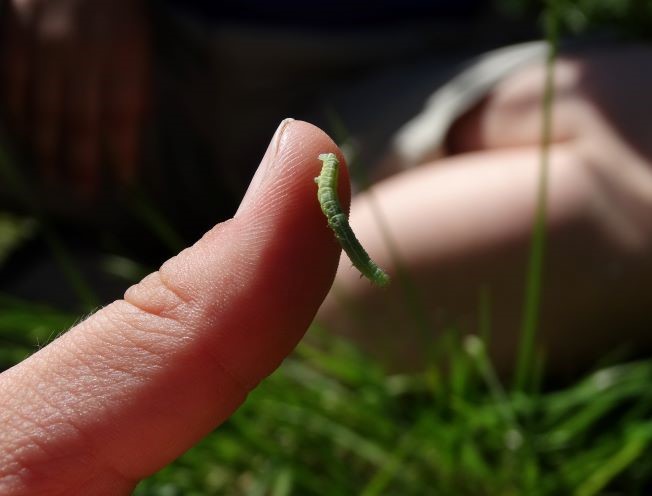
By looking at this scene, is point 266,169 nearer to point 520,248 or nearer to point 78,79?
point 520,248

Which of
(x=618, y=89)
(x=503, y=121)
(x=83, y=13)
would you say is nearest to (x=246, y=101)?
(x=83, y=13)

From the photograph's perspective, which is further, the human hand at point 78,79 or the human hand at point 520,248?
the human hand at point 78,79

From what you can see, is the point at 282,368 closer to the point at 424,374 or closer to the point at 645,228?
the point at 424,374

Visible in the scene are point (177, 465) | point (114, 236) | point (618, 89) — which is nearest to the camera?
point (177, 465)

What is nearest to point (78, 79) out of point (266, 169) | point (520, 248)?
point (520, 248)

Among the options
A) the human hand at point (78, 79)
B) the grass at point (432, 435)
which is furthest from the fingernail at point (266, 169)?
the human hand at point (78, 79)

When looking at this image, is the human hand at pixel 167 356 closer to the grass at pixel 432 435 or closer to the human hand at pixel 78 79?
the grass at pixel 432 435

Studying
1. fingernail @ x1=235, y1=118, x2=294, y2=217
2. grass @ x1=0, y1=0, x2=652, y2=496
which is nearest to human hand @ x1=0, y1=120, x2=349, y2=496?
fingernail @ x1=235, y1=118, x2=294, y2=217
